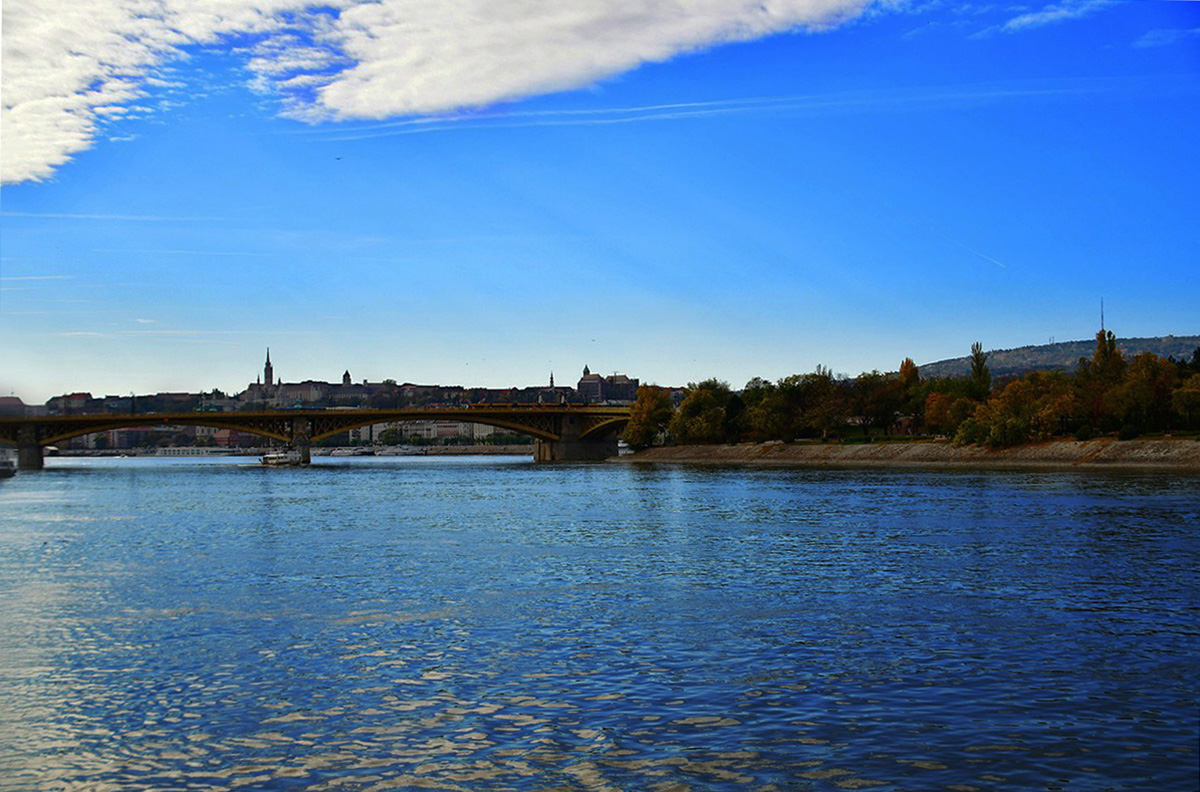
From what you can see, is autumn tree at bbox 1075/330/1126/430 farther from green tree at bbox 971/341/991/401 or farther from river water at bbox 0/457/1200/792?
river water at bbox 0/457/1200/792

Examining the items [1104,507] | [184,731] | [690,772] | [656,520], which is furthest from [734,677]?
[1104,507]

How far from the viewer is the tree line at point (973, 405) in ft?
431

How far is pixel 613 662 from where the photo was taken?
2386cm

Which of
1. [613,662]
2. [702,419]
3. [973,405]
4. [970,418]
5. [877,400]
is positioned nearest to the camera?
[613,662]

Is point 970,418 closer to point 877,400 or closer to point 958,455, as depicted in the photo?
point 958,455

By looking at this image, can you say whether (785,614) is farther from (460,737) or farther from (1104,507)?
(1104,507)

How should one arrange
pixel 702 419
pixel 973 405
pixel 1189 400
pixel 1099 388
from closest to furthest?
pixel 1189 400
pixel 1099 388
pixel 973 405
pixel 702 419

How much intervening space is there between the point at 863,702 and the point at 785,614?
9741 mm

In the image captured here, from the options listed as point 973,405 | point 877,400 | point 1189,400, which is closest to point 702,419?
point 877,400

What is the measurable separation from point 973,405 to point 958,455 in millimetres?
14487

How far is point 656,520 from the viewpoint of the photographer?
64250 mm

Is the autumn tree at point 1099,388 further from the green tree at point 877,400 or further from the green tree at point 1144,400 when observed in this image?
the green tree at point 877,400

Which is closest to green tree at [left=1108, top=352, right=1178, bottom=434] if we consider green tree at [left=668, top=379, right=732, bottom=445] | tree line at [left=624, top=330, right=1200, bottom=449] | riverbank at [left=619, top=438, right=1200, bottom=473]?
tree line at [left=624, top=330, right=1200, bottom=449]

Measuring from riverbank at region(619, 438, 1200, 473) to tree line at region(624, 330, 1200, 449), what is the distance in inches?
108
